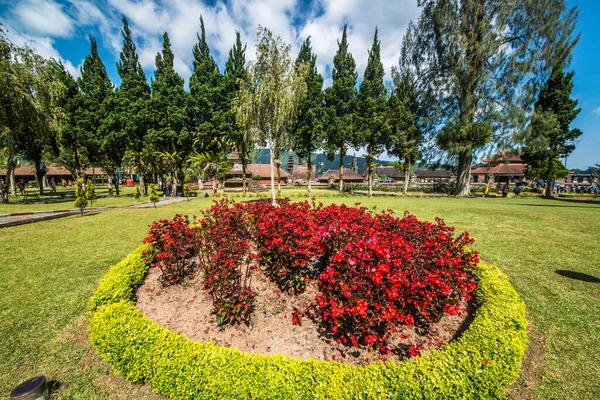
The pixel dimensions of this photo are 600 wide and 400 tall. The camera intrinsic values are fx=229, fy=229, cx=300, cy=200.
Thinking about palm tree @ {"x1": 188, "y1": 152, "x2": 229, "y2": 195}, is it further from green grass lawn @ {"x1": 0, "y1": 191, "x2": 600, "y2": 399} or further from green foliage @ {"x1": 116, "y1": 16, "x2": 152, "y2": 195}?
green grass lawn @ {"x1": 0, "y1": 191, "x2": 600, "y2": 399}

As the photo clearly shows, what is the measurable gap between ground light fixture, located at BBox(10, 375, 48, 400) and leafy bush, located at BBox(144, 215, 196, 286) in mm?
2415

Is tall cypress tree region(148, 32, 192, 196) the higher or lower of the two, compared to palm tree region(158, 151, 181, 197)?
higher

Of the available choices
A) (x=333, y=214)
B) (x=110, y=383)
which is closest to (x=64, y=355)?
(x=110, y=383)

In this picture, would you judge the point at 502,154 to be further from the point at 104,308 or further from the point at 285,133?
the point at 104,308

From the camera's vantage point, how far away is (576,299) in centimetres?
496

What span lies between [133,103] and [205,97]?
8.36 metres

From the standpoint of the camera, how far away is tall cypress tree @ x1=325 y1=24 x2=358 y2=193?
26.3 metres

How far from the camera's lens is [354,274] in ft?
11.8

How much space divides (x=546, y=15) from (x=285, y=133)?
89.1ft

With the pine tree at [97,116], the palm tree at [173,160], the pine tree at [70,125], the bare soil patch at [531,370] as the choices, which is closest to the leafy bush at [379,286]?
the bare soil patch at [531,370]

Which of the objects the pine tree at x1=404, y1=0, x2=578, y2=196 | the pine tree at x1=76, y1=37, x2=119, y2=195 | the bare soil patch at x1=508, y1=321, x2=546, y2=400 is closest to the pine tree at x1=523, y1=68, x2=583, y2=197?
the pine tree at x1=404, y1=0, x2=578, y2=196

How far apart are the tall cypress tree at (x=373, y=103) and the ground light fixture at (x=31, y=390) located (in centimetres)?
2581

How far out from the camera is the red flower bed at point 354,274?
3.21 m

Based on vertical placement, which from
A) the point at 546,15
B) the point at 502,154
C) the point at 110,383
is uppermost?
the point at 546,15
